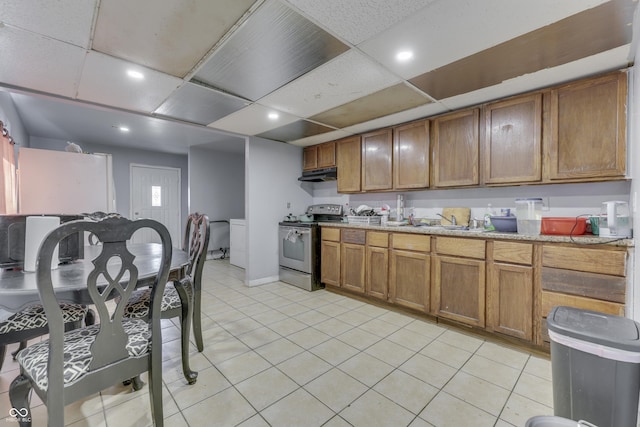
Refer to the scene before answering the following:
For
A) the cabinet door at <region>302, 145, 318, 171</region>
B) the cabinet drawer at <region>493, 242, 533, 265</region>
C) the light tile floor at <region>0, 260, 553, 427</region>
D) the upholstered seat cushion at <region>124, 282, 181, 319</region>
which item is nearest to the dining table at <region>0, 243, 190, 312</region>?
the upholstered seat cushion at <region>124, 282, 181, 319</region>

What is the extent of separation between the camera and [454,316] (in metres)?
2.64

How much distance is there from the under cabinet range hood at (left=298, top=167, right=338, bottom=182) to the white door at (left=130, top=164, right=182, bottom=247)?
378 cm

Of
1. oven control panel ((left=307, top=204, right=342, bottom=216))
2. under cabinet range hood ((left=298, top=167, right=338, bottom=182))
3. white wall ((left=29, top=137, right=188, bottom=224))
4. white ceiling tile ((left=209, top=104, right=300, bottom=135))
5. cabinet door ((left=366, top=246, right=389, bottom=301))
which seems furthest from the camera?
white wall ((left=29, top=137, right=188, bottom=224))

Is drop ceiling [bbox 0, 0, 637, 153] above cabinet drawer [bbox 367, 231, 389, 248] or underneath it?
above

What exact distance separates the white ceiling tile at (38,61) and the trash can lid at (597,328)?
339cm

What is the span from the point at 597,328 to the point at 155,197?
728 centimetres

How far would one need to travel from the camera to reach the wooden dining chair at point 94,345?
106 cm

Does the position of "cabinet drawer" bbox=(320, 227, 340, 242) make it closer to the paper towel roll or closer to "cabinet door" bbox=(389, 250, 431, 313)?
"cabinet door" bbox=(389, 250, 431, 313)

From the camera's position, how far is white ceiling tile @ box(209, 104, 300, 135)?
3084 millimetres

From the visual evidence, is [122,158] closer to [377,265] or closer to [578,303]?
[377,265]

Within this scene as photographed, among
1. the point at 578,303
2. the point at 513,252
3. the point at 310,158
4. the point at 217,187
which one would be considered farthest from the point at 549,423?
the point at 217,187

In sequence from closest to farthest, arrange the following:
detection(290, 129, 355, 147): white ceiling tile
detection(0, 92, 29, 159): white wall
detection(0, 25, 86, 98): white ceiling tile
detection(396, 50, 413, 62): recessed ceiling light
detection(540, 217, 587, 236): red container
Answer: detection(0, 25, 86, 98): white ceiling tile
detection(396, 50, 413, 62): recessed ceiling light
detection(540, 217, 587, 236): red container
detection(0, 92, 29, 159): white wall
detection(290, 129, 355, 147): white ceiling tile

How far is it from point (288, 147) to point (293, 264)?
194 centimetres

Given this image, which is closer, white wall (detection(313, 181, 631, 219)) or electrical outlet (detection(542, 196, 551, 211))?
white wall (detection(313, 181, 631, 219))
